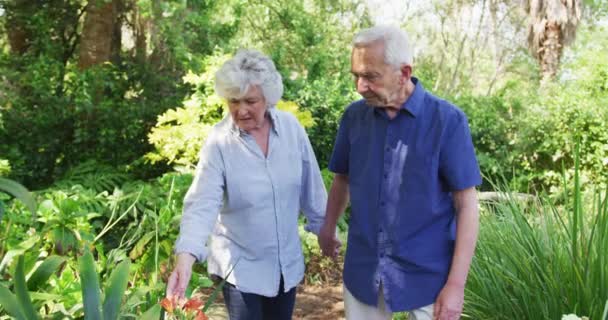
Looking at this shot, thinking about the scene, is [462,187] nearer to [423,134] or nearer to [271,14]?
[423,134]

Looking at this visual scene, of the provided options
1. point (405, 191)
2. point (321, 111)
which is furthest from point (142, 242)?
point (321, 111)

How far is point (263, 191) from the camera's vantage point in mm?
2326

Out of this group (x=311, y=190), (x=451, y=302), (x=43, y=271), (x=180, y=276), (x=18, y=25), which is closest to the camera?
(x=180, y=276)

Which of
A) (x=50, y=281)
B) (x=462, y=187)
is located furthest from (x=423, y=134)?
(x=50, y=281)

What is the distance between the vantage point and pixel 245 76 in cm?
222

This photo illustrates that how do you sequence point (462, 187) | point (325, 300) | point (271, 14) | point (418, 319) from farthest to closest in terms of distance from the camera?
point (271, 14)
point (325, 300)
point (418, 319)
point (462, 187)

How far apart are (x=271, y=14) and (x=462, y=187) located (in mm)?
7724

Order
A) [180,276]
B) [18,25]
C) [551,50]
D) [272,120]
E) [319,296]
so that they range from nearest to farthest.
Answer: [180,276] → [272,120] → [319,296] → [18,25] → [551,50]

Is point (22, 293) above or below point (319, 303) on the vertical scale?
above

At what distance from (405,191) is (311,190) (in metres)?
0.61

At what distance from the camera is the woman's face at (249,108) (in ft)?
7.41

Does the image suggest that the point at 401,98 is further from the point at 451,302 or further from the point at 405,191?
→ the point at 451,302

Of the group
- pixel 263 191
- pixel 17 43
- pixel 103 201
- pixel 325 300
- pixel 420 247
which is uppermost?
pixel 17 43

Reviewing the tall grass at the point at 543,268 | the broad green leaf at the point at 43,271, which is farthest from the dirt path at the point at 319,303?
the broad green leaf at the point at 43,271
